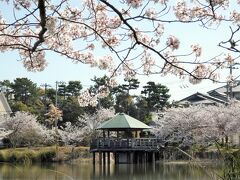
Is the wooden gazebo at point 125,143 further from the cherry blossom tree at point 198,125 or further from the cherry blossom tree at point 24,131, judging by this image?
the cherry blossom tree at point 24,131

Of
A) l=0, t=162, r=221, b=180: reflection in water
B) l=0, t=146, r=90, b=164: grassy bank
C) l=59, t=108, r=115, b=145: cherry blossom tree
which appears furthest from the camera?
l=59, t=108, r=115, b=145: cherry blossom tree

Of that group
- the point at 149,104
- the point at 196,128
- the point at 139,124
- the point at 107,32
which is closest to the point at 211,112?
the point at 196,128

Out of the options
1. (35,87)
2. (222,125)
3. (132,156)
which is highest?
(35,87)

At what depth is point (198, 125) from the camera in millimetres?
30844

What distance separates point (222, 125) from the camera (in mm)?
29156

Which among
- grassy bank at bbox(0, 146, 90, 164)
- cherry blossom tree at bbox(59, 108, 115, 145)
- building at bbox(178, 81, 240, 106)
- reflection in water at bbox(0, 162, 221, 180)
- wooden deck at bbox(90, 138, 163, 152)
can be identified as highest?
building at bbox(178, 81, 240, 106)

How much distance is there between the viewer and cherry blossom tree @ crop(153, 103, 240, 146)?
1124 inches

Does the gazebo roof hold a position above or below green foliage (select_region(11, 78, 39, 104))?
below

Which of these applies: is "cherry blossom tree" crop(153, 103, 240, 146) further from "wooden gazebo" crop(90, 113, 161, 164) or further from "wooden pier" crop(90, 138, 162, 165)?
"wooden gazebo" crop(90, 113, 161, 164)

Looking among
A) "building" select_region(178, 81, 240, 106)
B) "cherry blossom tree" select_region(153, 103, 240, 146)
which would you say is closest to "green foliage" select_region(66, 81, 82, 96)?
"building" select_region(178, 81, 240, 106)

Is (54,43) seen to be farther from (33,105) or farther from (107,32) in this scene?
(33,105)

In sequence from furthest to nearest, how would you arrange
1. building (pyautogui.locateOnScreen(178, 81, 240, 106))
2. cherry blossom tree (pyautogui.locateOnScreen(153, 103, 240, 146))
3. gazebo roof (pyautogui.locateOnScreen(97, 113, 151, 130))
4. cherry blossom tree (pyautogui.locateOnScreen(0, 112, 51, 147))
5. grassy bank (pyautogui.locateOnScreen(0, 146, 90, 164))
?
building (pyautogui.locateOnScreen(178, 81, 240, 106)) < cherry blossom tree (pyautogui.locateOnScreen(0, 112, 51, 147)) < grassy bank (pyautogui.locateOnScreen(0, 146, 90, 164)) < cherry blossom tree (pyautogui.locateOnScreen(153, 103, 240, 146)) < gazebo roof (pyautogui.locateOnScreen(97, 113, 151, 130))

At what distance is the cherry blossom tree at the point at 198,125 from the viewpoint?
93.7ft

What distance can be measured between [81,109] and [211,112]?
15.4 meters
